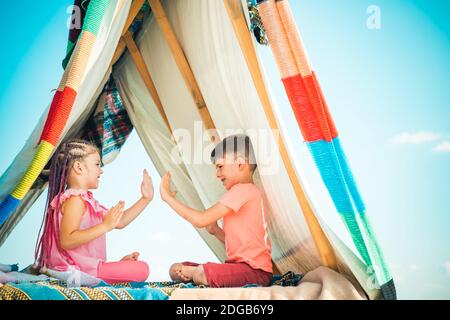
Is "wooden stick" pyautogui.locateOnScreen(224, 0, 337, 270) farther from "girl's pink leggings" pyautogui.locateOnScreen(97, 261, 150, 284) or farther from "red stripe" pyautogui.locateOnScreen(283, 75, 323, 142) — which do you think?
"girl's pink leggings" pyautogui.locateOnScreen(97, 261, 150, 284)

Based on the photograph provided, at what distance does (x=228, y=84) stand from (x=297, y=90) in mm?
611

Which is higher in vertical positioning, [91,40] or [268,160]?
[91,40]

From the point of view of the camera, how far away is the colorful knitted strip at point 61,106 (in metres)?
2.07

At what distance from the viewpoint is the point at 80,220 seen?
236cm

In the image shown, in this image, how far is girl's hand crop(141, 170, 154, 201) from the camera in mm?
2668

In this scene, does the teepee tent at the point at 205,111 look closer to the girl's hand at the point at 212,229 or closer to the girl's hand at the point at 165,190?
the girl's hand at the point at 212,229

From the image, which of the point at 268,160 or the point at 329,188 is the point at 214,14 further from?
the point at 329,188

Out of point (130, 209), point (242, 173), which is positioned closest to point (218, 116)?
point (242, 173)

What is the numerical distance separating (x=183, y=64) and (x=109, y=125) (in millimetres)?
664

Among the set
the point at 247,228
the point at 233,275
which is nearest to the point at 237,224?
the point at 247,228

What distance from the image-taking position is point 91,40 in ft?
7.16

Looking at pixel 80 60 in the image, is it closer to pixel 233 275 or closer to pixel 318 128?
pixel 318 128
